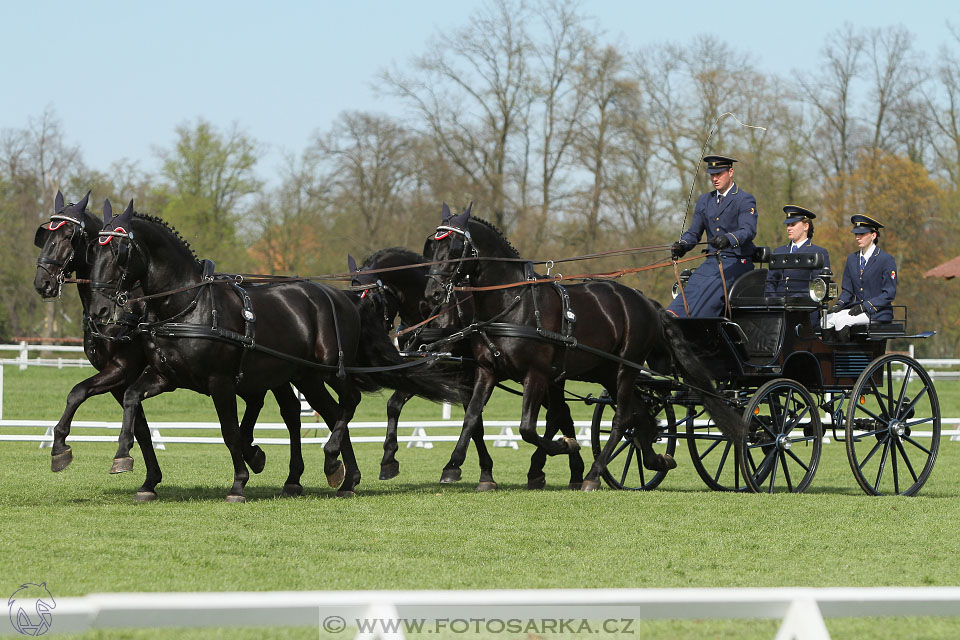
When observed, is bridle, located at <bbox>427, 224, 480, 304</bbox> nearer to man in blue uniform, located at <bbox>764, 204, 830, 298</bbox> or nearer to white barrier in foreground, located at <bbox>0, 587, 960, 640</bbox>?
man in blue uniform, located at <bbox>764, 204, 830, 298</bbox>

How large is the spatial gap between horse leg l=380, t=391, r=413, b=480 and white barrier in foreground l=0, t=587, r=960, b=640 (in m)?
7.31

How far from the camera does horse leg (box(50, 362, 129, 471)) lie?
8.59m

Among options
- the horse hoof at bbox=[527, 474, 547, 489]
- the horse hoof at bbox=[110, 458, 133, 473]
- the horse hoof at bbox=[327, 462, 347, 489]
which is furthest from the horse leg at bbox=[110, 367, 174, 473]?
the horse hoof at bbox=[527, 474, 547, 489]

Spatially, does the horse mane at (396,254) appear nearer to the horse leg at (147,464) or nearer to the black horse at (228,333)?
the black horse at (228,333)

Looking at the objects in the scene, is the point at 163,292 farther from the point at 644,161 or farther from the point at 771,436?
the point at 644,161

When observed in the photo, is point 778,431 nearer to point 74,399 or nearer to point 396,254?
point 396,254

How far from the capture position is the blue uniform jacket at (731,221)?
1056 cm

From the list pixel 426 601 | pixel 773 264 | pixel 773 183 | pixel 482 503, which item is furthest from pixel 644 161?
pixel 426 601

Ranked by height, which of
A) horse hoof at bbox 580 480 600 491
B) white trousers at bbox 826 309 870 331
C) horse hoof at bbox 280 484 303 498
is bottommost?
horse hoof at bbox 280 484 303 498

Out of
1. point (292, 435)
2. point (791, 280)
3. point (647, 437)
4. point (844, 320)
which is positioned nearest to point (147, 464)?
point (292, 435)

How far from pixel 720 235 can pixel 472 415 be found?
270cm

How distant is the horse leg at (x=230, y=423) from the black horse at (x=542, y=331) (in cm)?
176

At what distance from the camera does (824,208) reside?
35031 millimetres

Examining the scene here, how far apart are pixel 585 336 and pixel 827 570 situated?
163 inches
